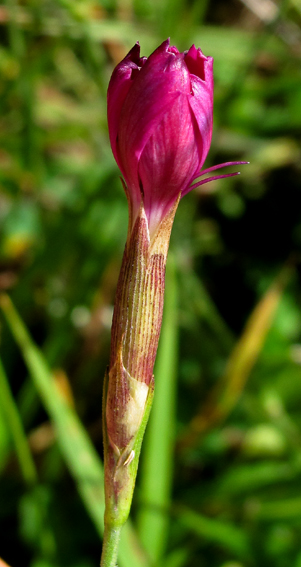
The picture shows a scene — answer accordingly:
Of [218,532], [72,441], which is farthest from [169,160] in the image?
[218,532]

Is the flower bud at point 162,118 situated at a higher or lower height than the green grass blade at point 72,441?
higher

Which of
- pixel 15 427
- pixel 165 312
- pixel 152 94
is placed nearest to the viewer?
pixel 152 94

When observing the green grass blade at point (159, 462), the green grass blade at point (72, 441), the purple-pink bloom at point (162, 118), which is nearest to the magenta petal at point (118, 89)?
the purple-pink bloom at point (162, 118)

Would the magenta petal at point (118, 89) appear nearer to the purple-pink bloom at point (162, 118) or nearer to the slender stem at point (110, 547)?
the purple-pink bloom at point (162, 118)

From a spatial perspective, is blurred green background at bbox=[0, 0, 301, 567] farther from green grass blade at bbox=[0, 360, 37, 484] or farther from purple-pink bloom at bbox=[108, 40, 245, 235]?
purple-pink bloom at bbox=[108, 40, 245, 235]

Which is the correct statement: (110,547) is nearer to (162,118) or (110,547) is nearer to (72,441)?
(162,118)

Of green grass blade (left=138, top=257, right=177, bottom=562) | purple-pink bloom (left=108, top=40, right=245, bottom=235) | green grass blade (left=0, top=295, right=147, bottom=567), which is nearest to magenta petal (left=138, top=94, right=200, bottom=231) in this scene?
purple-pink bloom (left=108, top=40, right=245, bottom=235)
